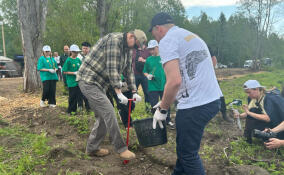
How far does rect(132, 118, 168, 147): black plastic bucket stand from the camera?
2818mm

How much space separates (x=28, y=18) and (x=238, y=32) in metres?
42.9

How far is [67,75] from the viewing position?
5469mm

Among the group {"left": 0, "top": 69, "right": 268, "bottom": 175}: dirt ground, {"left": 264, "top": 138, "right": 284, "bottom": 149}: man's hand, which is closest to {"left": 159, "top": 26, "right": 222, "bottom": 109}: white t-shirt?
{"left": 0, "top": 69, "right": 268, "bottom": 175}: dirt ground

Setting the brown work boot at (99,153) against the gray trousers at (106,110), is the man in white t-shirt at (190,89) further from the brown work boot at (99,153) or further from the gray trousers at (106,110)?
the brown work boot at (99,153)

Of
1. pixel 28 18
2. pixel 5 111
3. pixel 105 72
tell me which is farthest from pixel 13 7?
pixel 105 72

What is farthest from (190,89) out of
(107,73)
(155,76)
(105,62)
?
(155,76)

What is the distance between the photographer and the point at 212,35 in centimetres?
4638

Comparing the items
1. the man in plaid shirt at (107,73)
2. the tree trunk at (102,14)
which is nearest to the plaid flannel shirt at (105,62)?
the man in plaid shirt at (107,73)

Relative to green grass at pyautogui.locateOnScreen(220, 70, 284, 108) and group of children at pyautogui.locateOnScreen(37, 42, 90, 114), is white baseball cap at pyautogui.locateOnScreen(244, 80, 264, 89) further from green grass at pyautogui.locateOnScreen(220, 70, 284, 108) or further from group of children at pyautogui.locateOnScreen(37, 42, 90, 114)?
green grass at pyautogui.locateOnScreen(220, 70, 284, 108)

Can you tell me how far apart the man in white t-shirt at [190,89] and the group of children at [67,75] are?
147 inches

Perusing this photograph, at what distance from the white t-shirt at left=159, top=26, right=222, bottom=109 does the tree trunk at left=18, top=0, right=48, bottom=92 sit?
791 cm

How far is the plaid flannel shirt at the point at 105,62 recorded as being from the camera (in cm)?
296

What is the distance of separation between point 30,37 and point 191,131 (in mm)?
8414

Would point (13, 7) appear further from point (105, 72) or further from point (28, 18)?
point (105, 72)
